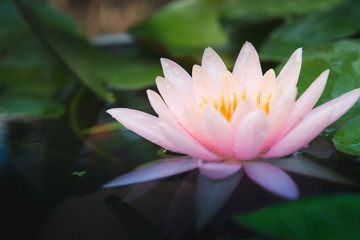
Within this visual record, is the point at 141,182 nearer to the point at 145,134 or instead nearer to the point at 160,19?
the point at 145,134

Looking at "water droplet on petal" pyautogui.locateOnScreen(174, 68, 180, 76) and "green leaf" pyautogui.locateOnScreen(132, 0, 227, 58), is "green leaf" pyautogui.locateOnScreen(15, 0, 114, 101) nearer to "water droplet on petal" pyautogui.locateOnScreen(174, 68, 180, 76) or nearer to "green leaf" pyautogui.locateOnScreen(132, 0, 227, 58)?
"green leaf" pyautogui.locateOnScreen(132, 0, 227, 58)

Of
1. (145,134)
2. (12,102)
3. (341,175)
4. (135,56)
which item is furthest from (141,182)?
(135,56)

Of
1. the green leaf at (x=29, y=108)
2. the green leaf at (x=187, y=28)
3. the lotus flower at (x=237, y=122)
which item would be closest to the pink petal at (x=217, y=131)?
the lotus flower at (x=237, y=122)

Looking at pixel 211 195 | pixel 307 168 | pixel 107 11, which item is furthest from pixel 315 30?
pixel 107 11

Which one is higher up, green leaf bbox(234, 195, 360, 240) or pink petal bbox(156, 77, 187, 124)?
pink petal bbox(156, 77, 187, 124)

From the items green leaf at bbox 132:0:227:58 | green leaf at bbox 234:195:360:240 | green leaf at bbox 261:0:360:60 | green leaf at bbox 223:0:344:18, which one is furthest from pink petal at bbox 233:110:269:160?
green leaf at bbox 223:0:344:18

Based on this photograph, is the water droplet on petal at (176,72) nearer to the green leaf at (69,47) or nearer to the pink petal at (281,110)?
the pink petal at (281,110)

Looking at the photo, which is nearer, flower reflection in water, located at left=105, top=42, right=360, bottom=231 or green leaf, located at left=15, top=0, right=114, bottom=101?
flower reflection in water, located at left=105, top=42, right=360, bottom=231
